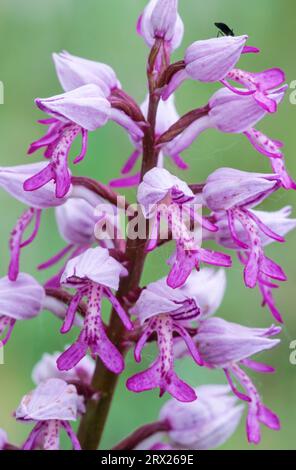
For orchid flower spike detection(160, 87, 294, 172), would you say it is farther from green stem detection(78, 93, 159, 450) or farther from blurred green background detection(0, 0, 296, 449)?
blurred green background detection(0, 0, 296, 449)

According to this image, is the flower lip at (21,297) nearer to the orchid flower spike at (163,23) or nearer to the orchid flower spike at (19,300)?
the orchid flower spike at (19,300)

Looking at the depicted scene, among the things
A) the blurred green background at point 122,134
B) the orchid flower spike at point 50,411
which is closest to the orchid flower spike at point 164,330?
Result: the orchid flower spike at point 50,411

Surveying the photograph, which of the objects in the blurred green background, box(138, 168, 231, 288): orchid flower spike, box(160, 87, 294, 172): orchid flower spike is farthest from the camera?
the blurred green background

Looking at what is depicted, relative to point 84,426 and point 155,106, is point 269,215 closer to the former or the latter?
point 155,106

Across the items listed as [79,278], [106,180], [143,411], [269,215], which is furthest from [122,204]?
[106,180]

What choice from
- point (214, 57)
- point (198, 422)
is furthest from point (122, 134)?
point (214, 57)

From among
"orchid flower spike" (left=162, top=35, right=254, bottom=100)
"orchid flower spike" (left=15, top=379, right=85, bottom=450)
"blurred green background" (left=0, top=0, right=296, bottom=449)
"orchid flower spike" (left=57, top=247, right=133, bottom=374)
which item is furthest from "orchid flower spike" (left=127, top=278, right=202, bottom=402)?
"blurred green background" (left=0, top=0, right=296, bottom=449)

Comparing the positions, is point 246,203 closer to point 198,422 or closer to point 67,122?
point 67,122
